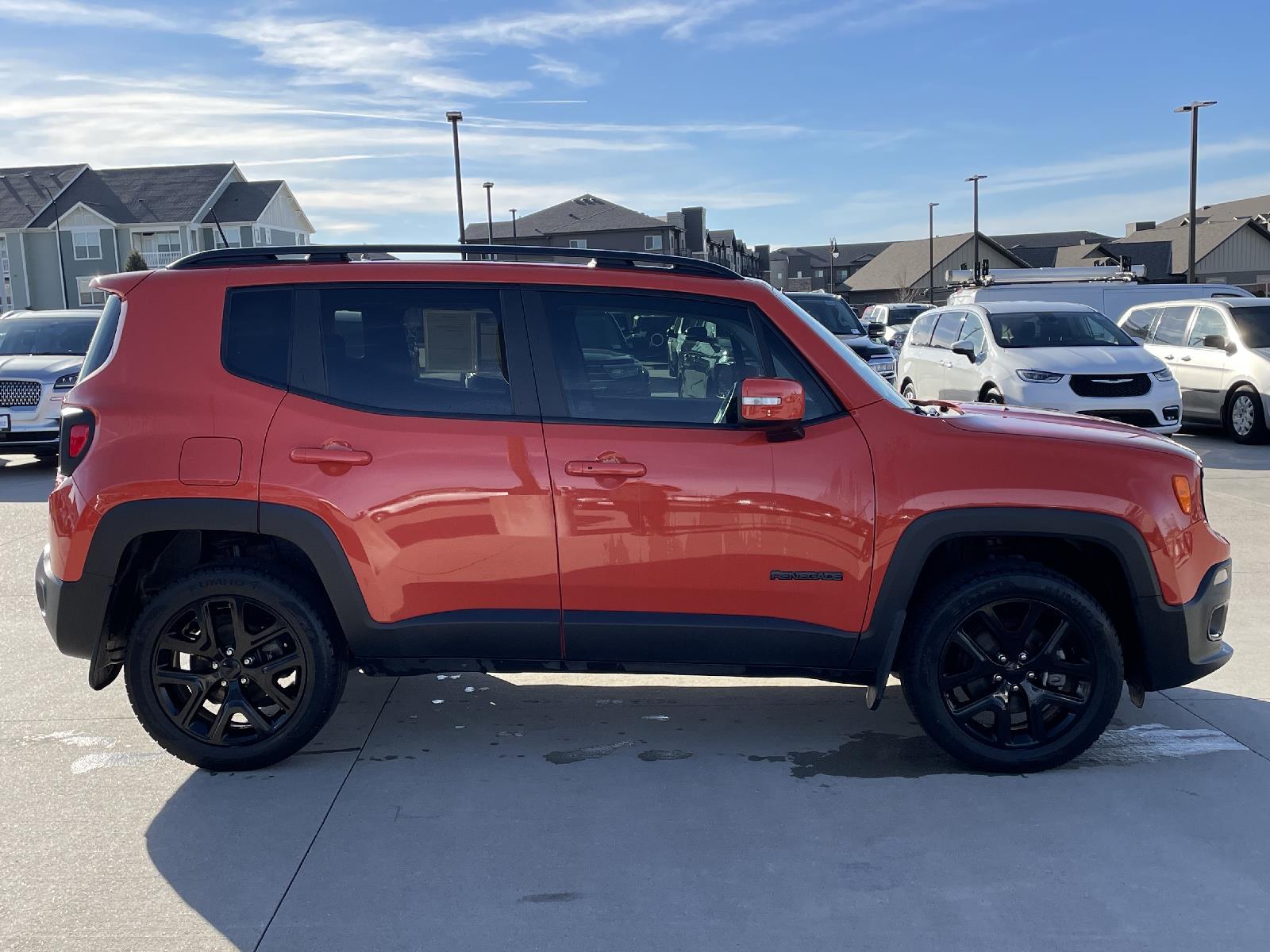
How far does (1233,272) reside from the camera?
69188 mm

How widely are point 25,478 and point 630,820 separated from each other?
36.7 ft

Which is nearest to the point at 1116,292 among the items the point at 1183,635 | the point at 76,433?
the point at 1183,635

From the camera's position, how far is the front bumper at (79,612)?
4.17 meters

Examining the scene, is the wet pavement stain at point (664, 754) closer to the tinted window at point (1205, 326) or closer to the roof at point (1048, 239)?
the tinted window at point (1205, 326)

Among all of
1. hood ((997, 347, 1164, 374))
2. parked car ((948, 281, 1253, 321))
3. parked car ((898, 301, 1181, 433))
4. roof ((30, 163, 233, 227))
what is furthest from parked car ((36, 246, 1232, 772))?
roof ((30, 163, 233, 227))

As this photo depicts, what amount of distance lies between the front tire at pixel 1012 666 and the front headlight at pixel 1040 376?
9047 millimetres

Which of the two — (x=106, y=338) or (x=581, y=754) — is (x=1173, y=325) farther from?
(x=106, y=338)

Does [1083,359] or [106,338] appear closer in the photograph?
[106,338]

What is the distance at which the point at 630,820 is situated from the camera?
3.84m

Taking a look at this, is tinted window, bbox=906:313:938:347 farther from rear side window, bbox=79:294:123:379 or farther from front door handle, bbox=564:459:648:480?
rear side window, bbox=79:294:123:379

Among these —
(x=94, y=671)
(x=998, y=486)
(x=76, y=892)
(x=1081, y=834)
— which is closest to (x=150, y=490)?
(x=94, y=671)

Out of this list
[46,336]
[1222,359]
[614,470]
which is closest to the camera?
[614,470]

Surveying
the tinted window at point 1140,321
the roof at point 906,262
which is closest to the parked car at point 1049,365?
the tinted window at point 1140,321

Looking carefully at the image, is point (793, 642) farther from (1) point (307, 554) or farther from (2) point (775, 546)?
(1) point (307, 554)
